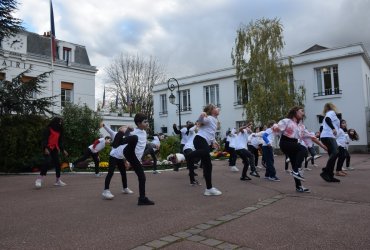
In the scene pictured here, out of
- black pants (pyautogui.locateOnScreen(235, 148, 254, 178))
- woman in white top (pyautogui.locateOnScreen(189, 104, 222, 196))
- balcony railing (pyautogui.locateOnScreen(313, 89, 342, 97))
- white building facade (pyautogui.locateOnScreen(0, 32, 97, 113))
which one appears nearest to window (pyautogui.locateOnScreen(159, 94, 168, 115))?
white building facade (pyautogui.locateOnScreen(0, 32, 97, 113))

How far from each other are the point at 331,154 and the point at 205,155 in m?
3.72

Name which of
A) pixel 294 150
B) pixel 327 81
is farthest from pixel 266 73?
pixel 294 150

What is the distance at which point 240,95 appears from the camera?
105 ft

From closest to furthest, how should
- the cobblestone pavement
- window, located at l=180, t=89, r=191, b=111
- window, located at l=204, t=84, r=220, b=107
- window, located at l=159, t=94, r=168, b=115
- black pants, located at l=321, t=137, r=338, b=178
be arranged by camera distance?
the cobblestone pavement
black pants, located at l=321, t=137, r=338, b=178
window, located at l=204, t=84, r=220, b=107
window, located at l=180, t=89, r=191, b=111
window, located at l=159, t=94, r=168, b=115

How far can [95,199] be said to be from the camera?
738 cm

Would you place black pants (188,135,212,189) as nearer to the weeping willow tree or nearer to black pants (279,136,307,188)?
black pants (279,136,307,188)

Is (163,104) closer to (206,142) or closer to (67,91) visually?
(67,91)

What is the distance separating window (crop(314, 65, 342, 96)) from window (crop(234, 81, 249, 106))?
545cm

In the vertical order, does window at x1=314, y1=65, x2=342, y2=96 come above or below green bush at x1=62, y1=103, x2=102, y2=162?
above

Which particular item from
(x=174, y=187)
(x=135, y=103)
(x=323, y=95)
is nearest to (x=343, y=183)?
(x=174, y=187)

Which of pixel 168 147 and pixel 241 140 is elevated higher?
pixel 241 140

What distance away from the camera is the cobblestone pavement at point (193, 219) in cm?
435

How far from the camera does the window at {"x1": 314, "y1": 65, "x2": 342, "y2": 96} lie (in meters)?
27.8

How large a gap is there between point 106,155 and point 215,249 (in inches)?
522
